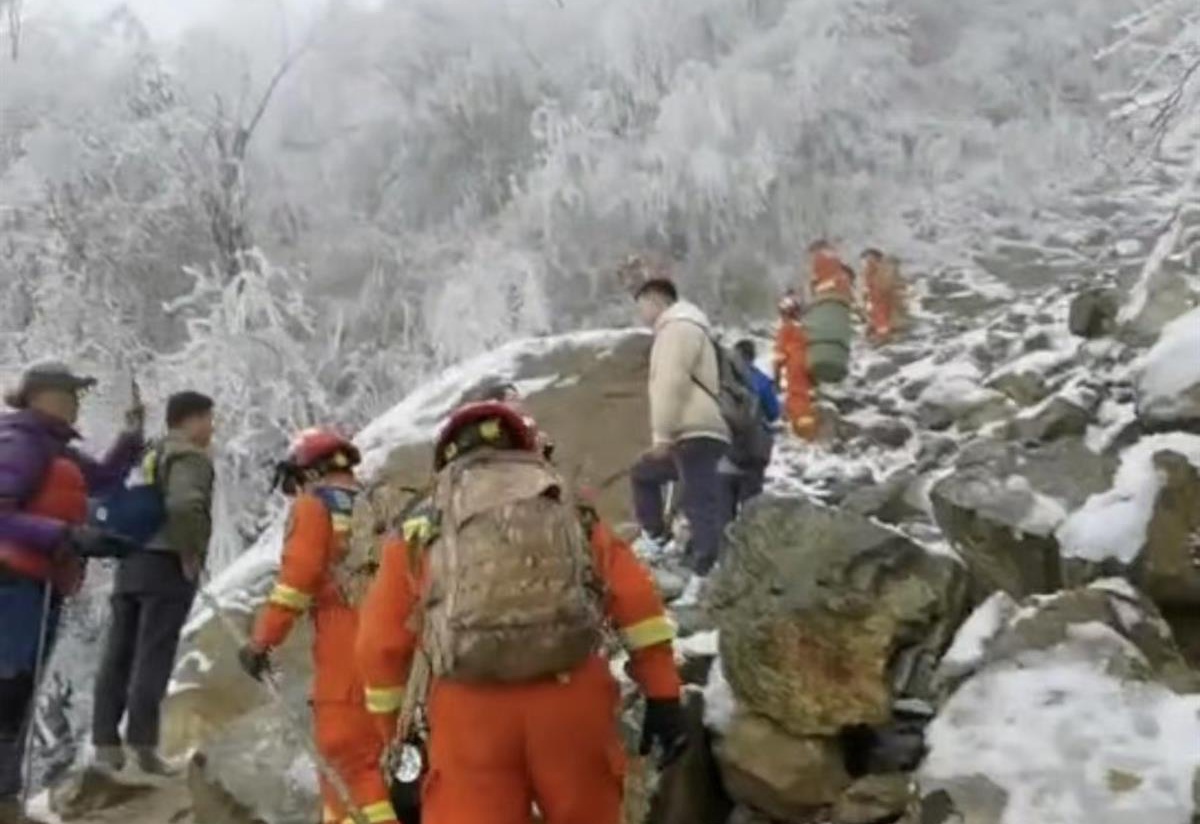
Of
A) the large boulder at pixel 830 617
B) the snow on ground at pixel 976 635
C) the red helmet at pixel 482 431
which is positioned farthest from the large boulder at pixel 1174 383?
the red helmet at pixel 482 431

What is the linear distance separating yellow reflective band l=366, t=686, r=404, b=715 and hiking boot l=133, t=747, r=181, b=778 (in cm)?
346

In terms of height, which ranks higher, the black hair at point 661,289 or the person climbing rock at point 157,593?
A: the black hair at point 661,289

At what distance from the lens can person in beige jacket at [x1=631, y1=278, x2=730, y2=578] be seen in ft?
22.0

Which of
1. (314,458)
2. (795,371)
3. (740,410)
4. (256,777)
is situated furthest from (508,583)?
(795,371)

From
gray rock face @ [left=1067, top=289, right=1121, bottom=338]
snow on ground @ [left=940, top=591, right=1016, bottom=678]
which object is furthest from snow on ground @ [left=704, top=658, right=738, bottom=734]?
gray rock face @ [left=1067, top=289, right=1121, bottom=338]

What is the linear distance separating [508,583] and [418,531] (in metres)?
0.34

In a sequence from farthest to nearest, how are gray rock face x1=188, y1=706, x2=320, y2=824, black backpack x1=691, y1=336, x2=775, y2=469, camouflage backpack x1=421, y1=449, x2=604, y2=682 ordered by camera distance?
black backpack x1=691, y1=336, x2=775, y2=469 < gray rock face x1=188, y1=706, x2=320, y2=824 < camouflage backpack x1=421, y1=449, x2=604, y2=682

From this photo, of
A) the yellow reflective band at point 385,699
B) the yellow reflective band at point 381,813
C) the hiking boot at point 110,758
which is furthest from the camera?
the hiking boot at point 110,758

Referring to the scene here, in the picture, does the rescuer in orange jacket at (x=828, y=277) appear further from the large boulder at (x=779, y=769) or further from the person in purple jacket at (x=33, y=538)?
the person in purple jacket at (x=33, y=538)

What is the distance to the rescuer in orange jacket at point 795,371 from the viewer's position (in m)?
12.3

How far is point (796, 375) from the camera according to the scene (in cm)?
1241

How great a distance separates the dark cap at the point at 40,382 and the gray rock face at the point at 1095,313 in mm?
7464

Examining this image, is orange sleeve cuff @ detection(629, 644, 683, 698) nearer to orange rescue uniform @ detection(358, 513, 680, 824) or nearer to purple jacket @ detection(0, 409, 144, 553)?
orange rescue uniform @ detection(358, 513, 680, 824)

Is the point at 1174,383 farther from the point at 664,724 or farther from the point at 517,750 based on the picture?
the point at 517,750
